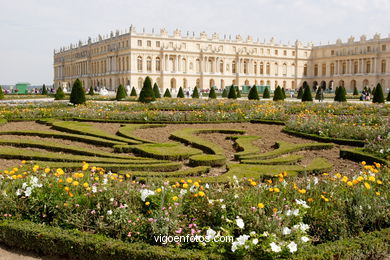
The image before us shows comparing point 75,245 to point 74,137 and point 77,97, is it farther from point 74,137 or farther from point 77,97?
point 77,97

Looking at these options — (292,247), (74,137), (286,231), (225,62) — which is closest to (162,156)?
(74,137)

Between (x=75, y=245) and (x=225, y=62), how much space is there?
6596 cm

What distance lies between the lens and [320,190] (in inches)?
197

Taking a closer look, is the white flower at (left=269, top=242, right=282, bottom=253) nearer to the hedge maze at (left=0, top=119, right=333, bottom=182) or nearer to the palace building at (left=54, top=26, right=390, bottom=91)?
the hedge maze at (left=0, top=119, right=333, bottom=182)

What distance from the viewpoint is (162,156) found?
8.01 metres

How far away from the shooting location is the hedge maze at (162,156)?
6.91m

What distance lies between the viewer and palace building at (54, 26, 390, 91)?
208ft

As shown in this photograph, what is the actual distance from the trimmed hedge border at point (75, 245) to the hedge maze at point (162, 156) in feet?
5.01

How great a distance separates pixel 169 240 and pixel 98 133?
6.67 metres

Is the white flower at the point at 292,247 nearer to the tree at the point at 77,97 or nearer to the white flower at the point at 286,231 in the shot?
the white flower at the point at 286,231

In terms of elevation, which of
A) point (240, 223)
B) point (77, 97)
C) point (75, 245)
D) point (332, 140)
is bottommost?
point (75, 245)

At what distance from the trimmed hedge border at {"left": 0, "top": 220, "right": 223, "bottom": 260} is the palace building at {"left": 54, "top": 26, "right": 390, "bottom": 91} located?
58840 millimetres

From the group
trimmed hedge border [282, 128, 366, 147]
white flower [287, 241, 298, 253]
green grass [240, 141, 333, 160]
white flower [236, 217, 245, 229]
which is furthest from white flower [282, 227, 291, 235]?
trimmed hedge border [282, 128, 366, 147]

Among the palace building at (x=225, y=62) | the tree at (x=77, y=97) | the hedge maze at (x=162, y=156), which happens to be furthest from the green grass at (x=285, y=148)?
the palace building at (x=225, y=62)
